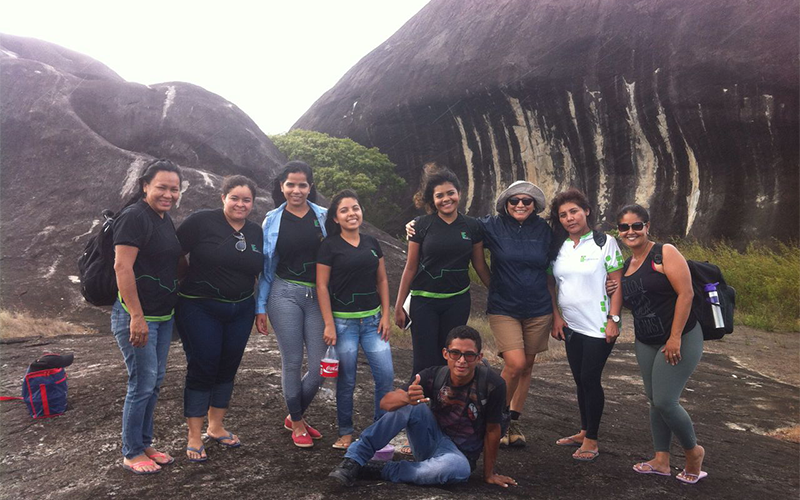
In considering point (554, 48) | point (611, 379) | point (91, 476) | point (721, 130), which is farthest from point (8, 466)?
point (554, 48)

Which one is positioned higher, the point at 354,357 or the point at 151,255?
the point at 151,255

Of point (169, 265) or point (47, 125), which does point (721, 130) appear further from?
point (47, 125)

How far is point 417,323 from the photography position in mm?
4125

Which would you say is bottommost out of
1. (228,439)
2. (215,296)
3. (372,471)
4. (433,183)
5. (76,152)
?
(228,439)

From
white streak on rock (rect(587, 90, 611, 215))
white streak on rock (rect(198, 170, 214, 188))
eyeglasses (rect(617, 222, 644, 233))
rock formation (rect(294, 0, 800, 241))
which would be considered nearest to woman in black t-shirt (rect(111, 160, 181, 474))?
eyeglasses (rect(617, 222, 644, 233))

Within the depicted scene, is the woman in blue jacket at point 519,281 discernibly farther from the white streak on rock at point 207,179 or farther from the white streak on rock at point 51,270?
the white streak on rock at point 207,179

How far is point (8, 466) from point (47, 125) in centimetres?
1245

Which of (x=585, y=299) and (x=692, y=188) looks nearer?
(x=585, y=299)

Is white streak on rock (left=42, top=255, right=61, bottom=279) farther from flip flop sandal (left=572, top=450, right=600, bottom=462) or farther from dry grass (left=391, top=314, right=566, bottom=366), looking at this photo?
flip flop sandal (left=572, top=450, right=600, bottom=462)

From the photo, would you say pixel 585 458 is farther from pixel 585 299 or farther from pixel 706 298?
pixel 706 298

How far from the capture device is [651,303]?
12.6ft

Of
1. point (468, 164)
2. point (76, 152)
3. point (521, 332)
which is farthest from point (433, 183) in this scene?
point (468, 164)

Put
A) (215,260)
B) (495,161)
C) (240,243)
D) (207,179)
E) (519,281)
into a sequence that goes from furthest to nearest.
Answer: (495,161) < (207,179) < (519,281) < (240,243) < (215,260)

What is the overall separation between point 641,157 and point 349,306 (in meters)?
15.3
